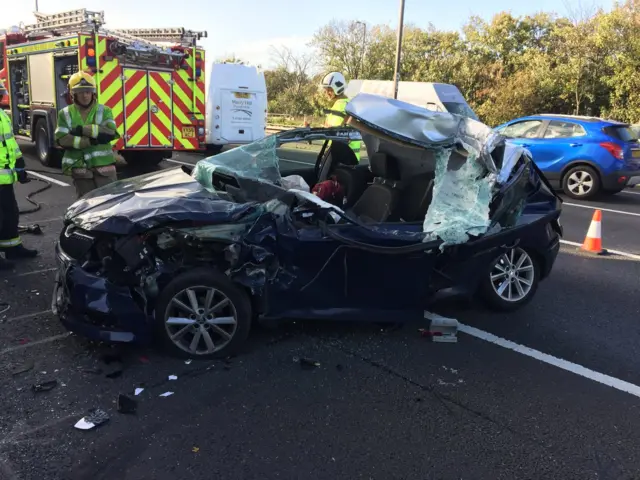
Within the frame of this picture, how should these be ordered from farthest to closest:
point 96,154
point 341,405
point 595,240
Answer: point 595,240 < point 96,154 < point 341,405

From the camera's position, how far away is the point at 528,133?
460 inches

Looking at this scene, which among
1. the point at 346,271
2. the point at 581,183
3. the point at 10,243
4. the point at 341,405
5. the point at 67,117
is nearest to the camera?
the point at 341,405

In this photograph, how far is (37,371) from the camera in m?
3.47

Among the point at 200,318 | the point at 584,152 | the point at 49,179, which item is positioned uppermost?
the point at 584,152

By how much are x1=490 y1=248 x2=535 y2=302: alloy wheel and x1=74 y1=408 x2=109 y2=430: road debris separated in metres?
3.08

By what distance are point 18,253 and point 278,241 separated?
3.47m

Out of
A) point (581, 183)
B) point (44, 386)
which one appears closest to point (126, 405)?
point (44, 386)

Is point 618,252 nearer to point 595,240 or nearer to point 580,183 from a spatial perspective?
point 595,240

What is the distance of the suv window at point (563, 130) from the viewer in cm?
1099

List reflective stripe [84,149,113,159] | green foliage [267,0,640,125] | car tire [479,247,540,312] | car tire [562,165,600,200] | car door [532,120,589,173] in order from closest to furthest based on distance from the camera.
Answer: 1. car tire [479,247,540,312]
2. reflective stripe [84,149,113,159]
3. car tire [562,165,600,200]
4. car door [532,120,589,173]
5. green foliage [267,0,640,125]

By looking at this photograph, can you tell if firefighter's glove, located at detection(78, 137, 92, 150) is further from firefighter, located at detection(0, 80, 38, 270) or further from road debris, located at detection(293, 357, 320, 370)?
road debris, located at detection(293, 357, 320, 370)

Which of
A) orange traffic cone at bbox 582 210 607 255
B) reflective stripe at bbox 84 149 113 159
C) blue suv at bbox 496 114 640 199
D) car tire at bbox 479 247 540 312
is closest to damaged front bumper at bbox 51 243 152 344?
reflective stripe at bbox 84 149 113 159

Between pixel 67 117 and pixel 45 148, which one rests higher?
pixel 67 117

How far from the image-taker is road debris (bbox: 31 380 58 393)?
10.7 feet
